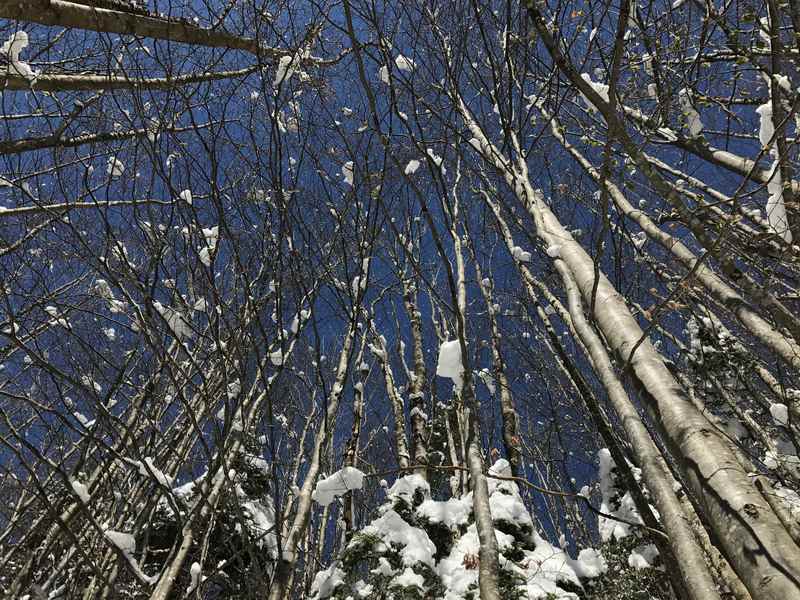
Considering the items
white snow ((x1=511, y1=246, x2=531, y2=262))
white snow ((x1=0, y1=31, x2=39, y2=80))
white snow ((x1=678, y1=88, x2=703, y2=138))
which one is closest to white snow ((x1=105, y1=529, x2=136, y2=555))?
white snow ((x1=0, y1=31, x2=39, y2=80))

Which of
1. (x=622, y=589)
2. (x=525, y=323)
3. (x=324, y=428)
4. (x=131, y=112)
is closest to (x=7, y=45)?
(x=131, y=112)

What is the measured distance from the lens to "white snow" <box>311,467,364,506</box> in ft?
7.22

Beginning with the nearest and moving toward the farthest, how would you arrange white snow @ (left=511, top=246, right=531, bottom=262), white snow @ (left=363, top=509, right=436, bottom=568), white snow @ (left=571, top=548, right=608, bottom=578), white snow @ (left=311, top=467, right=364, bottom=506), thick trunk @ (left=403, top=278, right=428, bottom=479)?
white snow @ (left=311, top=467, right=364, bottom=506) < white snow @ (left=511, top=246, right=531, bottom=262) < white snow @ (left=363, top=509, right=436, bottom=568) < white snow @ (left=571, top=548, right=608, bottom=578) < thick trunk @ (left=403, top=278, right=428, bottom=479)

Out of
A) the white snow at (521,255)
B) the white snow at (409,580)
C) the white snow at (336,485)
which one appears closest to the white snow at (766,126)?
the white snow at (521,255)

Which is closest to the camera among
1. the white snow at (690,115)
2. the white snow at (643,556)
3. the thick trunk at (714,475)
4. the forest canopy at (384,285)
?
the thick trunk at (714,475)

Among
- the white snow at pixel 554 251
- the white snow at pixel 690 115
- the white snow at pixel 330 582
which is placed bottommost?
the white snow at pixel 330 582

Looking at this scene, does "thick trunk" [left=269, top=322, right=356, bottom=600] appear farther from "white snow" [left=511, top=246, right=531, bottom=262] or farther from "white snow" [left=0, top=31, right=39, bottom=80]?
"white snow" [left=0, top=31, right=39, bottom=80]

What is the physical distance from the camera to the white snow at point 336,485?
220 centimetres

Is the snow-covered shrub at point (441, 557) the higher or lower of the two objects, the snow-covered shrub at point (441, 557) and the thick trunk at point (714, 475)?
the higher

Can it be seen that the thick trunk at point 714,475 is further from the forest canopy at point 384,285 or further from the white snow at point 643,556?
the white snow at point 643,556

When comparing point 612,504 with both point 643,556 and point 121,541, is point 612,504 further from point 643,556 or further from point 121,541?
point 121,541

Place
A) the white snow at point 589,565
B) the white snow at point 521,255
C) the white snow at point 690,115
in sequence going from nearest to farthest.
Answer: the white snow at point 521,255, the white snow at point 690,115, the white snow at point 589,565

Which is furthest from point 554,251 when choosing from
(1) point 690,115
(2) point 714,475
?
(1) point 690,115

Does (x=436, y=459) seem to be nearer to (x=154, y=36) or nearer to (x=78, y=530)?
(x=78, y=530)
